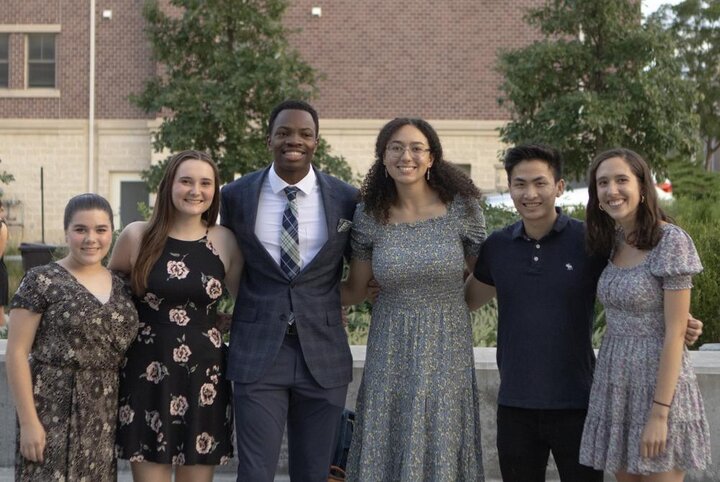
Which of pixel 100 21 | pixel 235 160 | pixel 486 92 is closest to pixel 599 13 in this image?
pixel 235 160

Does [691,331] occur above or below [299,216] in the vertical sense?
below

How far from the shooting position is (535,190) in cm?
455

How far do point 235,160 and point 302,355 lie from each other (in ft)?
39.0

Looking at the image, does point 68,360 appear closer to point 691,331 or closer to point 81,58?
point 691,331

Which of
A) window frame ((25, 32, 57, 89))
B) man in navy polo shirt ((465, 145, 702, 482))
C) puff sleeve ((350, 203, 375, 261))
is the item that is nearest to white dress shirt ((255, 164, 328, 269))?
puff sleeve ((350, 203, 375, 261))

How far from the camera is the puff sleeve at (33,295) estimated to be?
420cm

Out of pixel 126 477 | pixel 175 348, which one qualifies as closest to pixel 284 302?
pixel 175 348

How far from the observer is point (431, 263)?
452 cm

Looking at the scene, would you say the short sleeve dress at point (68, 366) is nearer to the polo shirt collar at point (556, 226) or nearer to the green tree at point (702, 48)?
the polo shirt collar at point (556, 226)

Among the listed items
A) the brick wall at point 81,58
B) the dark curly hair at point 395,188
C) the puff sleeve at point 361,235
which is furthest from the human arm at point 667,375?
the brick wall at point 81,58

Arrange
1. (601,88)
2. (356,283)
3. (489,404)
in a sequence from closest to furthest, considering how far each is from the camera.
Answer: (356,283) → (489,404) → (601,88)

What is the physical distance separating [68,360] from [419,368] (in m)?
1.52

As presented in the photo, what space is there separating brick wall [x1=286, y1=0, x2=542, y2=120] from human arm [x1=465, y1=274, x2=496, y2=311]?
22.3 meters

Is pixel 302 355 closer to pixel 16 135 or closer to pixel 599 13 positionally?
pixel 599 13
